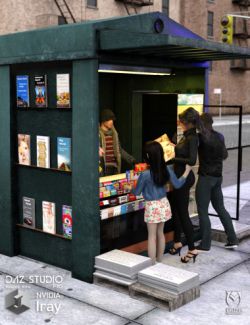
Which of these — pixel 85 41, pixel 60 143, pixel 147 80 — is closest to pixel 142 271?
pixel 60 143

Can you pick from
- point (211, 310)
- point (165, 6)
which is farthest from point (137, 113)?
point (165, 6)

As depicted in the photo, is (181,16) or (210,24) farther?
(210,24)

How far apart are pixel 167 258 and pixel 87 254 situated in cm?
136

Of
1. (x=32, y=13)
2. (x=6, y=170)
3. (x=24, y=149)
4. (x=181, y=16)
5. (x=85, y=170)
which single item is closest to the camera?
(x=85, y=170)

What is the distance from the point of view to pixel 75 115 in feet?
18.6

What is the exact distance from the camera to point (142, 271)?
5.32m

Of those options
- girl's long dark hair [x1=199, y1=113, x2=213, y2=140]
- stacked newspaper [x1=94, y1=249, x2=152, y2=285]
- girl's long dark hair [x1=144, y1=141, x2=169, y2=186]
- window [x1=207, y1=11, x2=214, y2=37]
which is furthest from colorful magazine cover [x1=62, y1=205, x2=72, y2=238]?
window [x1=207, y1=11, x2=214, y2=37]

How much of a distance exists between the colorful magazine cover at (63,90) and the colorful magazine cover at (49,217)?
1.29 m

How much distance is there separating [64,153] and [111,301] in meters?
1.87

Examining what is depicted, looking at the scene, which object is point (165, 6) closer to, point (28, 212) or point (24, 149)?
point (24, 149)

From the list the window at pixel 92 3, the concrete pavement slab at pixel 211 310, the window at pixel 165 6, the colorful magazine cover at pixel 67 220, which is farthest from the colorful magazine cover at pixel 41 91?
the window at pixel 165 6

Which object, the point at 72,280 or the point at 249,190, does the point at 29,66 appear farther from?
the point at 249,190

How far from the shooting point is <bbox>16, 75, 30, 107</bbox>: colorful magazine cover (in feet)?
20.6

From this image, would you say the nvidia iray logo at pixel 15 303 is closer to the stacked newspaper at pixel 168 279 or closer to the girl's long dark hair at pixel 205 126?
the stacked newspaper at pixel 168 279
